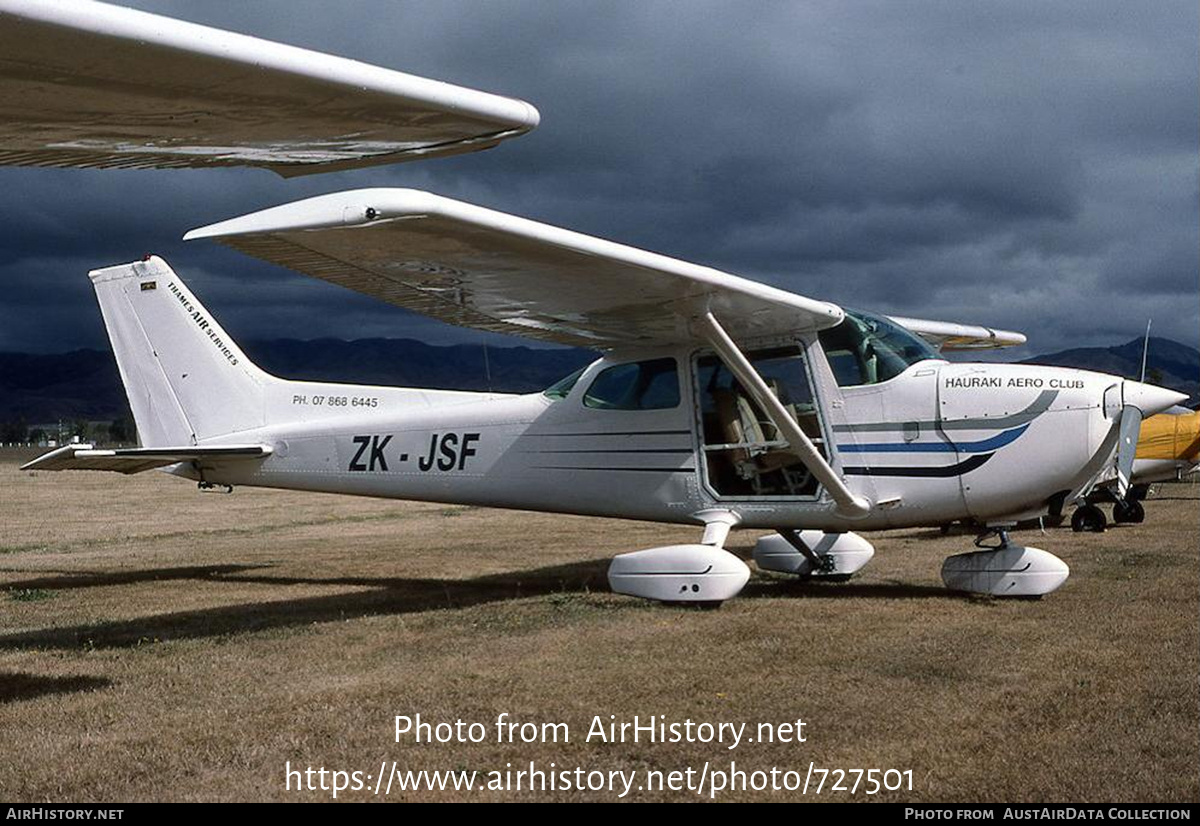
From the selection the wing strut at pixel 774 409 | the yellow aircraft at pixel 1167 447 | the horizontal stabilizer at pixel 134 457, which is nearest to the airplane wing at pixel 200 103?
the wing strut at pixel 774 409

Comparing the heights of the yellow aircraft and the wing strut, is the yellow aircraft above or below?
below

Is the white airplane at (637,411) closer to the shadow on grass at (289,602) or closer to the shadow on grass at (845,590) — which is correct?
the shadow on grass at (845,590)

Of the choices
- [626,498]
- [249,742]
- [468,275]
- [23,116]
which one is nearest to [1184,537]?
[626,498]

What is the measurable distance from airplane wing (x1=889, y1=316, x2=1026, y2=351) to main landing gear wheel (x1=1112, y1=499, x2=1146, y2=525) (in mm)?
3863

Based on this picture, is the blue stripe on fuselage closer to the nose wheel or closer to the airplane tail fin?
the airplane tail fin

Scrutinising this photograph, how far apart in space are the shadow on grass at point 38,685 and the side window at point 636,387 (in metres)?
4.94

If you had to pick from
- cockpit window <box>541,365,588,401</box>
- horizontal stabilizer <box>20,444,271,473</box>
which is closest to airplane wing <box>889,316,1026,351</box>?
cockpit window <box>541,365,588,401</box>

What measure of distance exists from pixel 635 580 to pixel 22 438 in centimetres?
15351

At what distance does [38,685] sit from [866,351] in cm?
625

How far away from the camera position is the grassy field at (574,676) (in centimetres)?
428

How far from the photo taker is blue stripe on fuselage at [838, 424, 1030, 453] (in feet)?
27.3

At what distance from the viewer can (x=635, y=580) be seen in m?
8.35

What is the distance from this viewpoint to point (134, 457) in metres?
10.7
